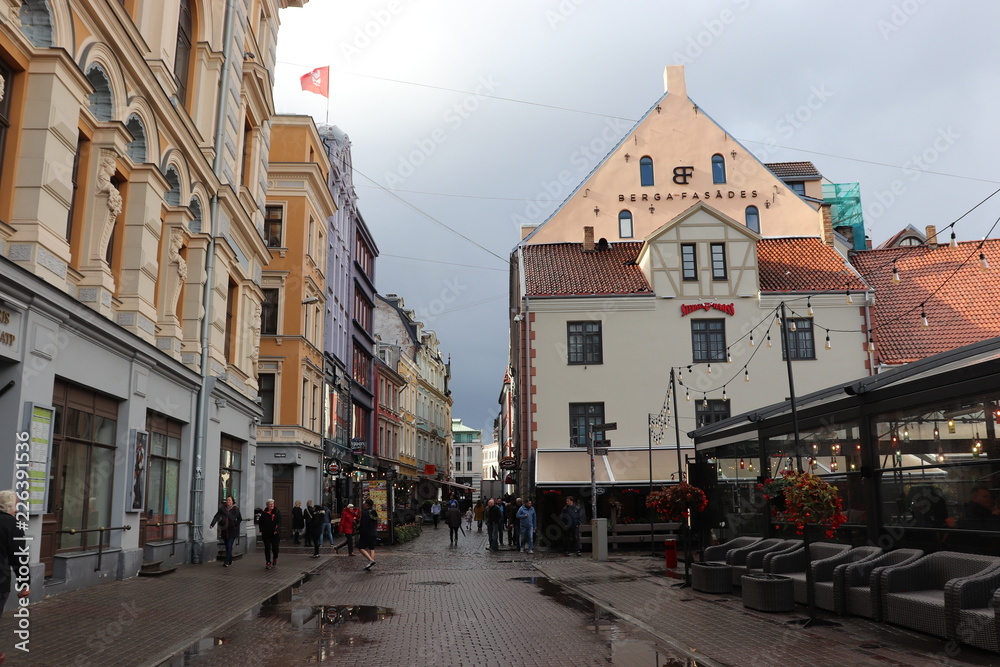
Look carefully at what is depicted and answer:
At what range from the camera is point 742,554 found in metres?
15.4

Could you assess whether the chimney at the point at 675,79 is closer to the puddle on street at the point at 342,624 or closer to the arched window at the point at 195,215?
the arched window at the point at 195,215

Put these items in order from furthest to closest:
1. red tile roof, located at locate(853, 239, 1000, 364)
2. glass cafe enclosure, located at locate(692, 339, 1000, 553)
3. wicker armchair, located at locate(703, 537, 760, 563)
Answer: red tile roof, located at locate(853, 239, 1000, 364)
wicker armchair, located at locate(703, 537, 760, 563)
glass cafe enclosure, located at locate(692, 339, 1000, 553)

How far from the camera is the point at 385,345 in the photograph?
61.4 meters

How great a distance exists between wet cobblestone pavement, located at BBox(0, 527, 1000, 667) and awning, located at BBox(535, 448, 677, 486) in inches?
419

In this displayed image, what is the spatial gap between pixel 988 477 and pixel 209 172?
17.5 m

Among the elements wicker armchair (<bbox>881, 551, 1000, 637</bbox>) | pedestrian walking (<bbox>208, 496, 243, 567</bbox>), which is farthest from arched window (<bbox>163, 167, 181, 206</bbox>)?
wicker armchair (<bbox>881, 551, 1000, 637</bbox>)

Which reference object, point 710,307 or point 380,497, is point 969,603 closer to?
point 710,307

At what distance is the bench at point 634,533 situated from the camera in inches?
1036

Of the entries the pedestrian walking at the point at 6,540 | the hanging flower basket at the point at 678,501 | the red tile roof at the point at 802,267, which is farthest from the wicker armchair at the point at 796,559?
the red tile roof at the point at 802,267

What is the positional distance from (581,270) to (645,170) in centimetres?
572

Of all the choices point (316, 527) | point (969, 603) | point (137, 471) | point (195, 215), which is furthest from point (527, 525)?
point (969, 603)

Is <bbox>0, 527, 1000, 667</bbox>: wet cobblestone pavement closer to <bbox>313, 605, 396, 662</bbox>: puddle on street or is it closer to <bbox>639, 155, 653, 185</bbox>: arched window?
<bbox>313, 605, 396, 662</bbox>: puddle on street

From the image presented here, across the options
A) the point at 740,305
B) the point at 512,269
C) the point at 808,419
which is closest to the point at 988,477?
the point at 808,419

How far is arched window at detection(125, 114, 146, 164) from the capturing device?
16453mm
